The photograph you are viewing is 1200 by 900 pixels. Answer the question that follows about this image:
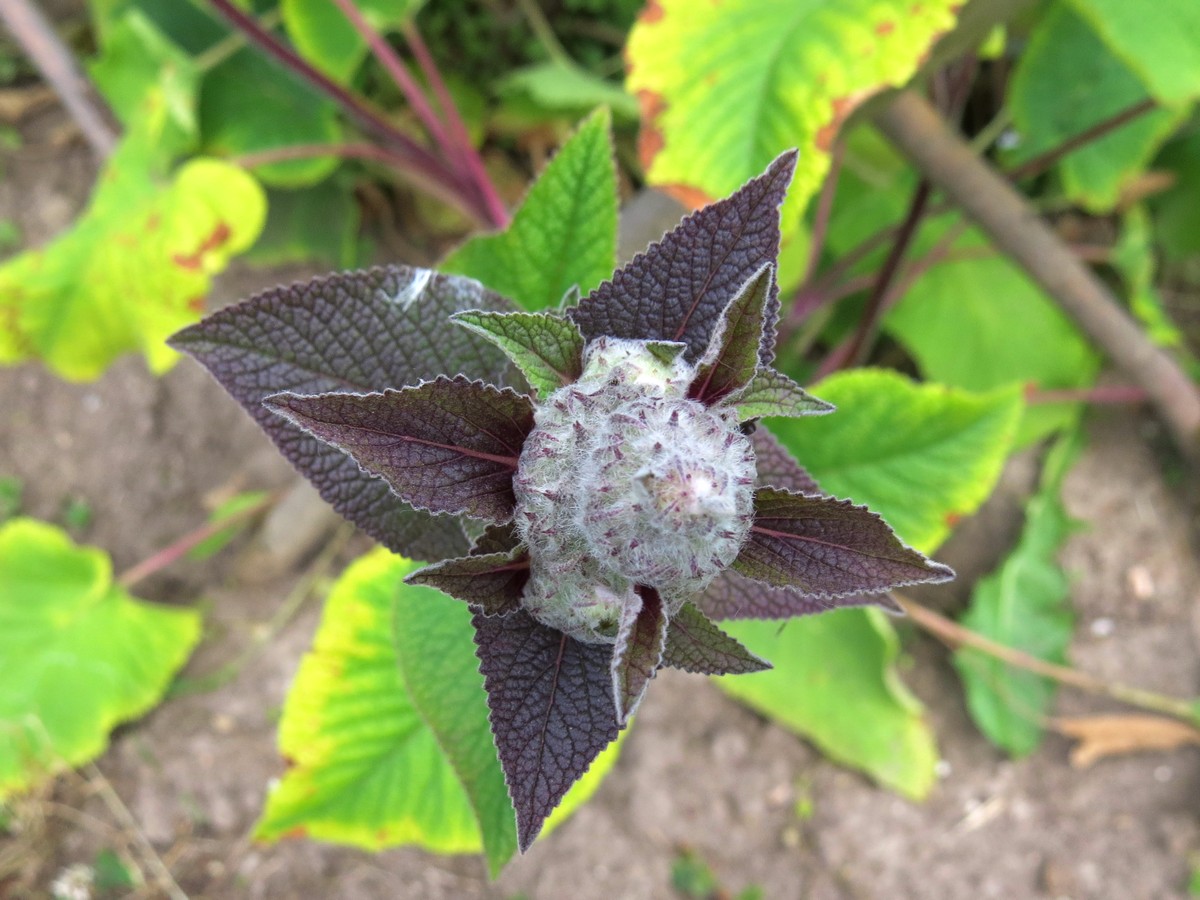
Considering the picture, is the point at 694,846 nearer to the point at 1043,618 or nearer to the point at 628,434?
the point at 1043,618

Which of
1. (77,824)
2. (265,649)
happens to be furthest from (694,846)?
(77,824)

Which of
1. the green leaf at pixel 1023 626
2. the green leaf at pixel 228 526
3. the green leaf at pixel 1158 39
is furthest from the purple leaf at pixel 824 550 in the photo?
the green leaf at pixel 228 526

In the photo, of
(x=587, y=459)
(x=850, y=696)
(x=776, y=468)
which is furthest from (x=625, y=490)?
(x=850, y=696)

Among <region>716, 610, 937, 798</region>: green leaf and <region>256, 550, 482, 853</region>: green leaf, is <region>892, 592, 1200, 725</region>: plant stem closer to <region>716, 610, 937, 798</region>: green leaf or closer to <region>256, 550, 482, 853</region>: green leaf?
<region>716, 610, 937, 798</region>: green leaf

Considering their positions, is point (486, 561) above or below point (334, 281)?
below

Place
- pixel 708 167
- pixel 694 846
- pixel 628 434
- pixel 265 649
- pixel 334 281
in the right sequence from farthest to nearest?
1. pixel 265 649
2. pixel 694 846
3. pixel 708 167
4. pixel 334 281
5. pixel 628 434

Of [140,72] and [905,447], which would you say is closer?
[905,447]

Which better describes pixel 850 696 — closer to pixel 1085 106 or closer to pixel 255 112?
pixel 1085 106
